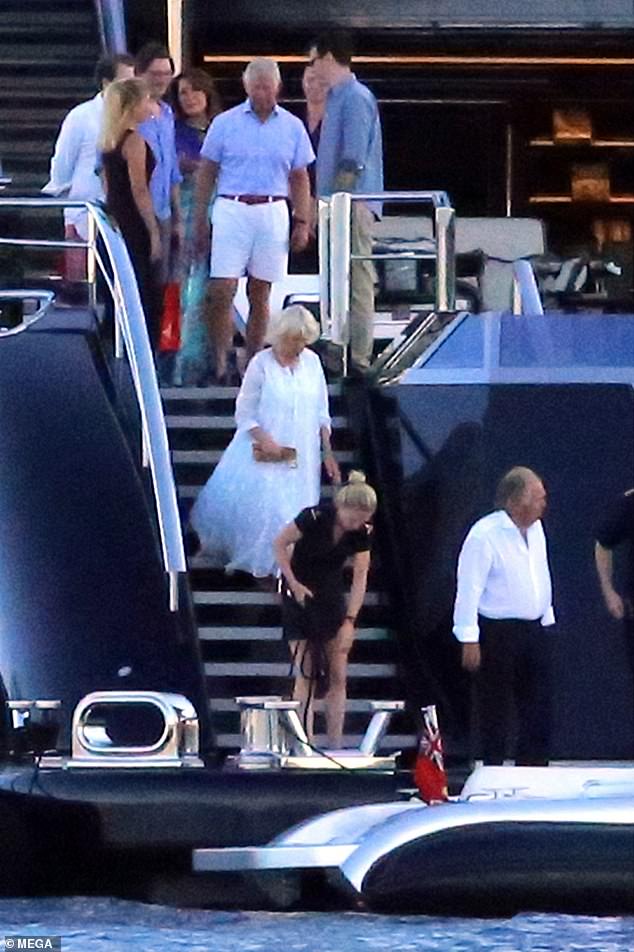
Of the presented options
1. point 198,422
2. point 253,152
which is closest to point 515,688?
point 198,422

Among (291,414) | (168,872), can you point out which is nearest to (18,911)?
(168,872)

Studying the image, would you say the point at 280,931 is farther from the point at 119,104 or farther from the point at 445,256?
the point at 119,104

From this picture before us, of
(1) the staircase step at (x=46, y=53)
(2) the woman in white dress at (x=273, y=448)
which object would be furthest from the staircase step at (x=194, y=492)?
(1) the staircase step at (x=46, y=53)

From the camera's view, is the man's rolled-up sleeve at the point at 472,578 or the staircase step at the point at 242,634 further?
the staircase step at the point at 242,634

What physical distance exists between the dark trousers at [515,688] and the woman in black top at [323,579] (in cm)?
60

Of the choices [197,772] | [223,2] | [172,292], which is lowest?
[197,772]

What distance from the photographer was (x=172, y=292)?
42.5ft

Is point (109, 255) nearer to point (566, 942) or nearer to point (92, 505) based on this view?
point (92, 505)

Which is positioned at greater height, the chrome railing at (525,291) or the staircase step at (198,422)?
the chrome railing at (525,291)

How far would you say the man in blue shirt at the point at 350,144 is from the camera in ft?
43.9

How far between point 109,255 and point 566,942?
3.50m

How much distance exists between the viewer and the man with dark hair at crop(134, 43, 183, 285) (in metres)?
12.9

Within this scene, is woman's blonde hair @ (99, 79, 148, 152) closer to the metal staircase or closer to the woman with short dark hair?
the woman with short dark hair

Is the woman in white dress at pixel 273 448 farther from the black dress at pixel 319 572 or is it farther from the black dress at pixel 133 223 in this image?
the black dress at pixel 133 223
